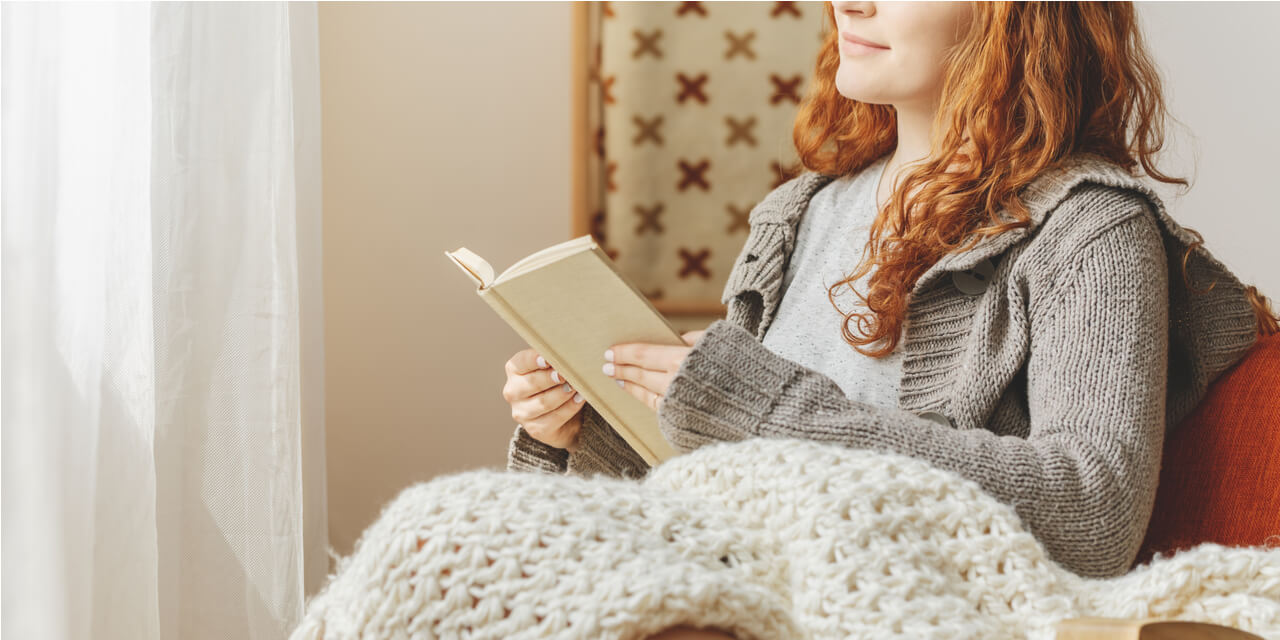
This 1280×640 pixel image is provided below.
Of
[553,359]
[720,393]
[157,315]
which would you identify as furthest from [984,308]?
[157,315]

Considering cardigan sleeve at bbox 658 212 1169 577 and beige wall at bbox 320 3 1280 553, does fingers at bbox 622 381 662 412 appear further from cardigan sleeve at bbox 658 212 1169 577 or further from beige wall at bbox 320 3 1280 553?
beige wall at bbox 320 3 1280 553

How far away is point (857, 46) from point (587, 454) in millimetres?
484

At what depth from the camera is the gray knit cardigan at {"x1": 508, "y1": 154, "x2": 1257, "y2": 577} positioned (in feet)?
2.44

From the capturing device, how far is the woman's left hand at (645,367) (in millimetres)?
836

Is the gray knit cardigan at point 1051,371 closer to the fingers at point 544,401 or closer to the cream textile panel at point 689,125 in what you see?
the fingers at point 544,401

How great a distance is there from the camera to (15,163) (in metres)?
0.82

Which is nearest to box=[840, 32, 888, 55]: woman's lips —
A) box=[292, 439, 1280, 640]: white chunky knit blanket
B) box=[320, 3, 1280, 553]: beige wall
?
box=[292, 439, 1280, 640]: white chunky knit blanket

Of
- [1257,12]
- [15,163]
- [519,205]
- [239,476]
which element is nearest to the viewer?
[15,163]

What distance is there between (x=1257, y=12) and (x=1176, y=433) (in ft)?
3.23

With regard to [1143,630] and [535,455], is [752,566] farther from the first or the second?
[535,455]

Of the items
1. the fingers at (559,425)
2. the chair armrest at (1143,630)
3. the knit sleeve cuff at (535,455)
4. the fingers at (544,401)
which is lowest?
the knit sleeve cuff at (535,455)

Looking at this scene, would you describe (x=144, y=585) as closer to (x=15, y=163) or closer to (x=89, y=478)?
(x=89, y=478)

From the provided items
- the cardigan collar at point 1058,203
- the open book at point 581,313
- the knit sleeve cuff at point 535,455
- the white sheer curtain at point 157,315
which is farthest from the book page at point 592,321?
the white sheer curtain at point 157,315

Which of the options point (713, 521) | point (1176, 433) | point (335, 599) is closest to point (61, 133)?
point (335, 599)
